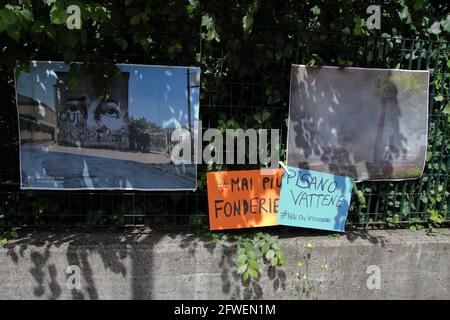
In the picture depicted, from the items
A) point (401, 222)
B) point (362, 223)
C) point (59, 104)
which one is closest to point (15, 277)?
point (59, 104)

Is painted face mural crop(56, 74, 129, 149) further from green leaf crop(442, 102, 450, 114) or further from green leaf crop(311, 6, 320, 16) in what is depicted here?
green leaf crop(442, 102, 450, 114)

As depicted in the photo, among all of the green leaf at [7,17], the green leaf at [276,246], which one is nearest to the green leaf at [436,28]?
→ the green leaf at [276,246]

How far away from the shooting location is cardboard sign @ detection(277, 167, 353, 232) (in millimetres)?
3605

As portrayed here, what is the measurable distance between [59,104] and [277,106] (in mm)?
Result: 1876

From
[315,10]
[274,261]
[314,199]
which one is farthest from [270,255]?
[315,10]

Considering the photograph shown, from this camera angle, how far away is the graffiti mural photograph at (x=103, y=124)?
10.8 ft

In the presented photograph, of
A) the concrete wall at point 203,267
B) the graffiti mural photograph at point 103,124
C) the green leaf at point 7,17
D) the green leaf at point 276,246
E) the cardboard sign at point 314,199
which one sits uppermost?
the green leaf at point 7,17

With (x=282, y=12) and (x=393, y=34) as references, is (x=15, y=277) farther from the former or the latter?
(x=393, y=34)

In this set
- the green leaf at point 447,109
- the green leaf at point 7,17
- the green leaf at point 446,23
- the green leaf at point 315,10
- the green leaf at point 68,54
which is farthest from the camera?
the green leaf at point 447,109

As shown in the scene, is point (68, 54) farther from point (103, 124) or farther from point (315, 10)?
point (315, 10)

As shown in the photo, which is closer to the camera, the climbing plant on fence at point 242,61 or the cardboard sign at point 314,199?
the climbing plant on fence at point 242,61

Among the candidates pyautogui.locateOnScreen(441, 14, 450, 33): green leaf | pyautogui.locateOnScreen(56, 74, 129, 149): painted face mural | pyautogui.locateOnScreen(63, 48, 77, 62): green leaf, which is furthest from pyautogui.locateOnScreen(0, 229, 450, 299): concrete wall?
pyautogui.locateOnScreen(441, 14, 450, 33): green leaf

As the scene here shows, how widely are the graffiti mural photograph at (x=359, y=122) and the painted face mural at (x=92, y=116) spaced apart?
1.47 m

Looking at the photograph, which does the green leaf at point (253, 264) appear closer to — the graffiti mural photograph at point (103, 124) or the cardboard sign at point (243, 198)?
the cardboard sign at point (243, 198)
